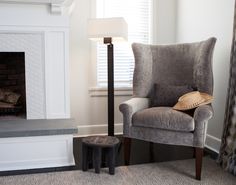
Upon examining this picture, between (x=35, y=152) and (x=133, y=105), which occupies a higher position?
(x=133, y=105)

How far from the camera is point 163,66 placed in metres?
2.94

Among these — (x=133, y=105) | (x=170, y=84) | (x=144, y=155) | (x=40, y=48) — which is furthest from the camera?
(x=170, y=84)

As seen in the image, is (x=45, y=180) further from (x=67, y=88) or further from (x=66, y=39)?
(x=66, y=39)

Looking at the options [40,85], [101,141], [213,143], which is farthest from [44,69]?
[213,143]

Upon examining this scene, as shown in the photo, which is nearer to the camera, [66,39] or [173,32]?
[66,39]

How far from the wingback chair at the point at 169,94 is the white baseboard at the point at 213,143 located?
24.2 inches

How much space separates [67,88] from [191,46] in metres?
1.35

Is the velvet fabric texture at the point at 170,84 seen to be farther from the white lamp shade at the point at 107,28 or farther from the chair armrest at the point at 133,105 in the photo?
the white lamp shade at the point at 107,28

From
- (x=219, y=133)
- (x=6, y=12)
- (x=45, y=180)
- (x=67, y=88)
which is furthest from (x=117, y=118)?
(x=6, y=12)

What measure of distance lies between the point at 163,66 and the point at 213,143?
3.22 feet

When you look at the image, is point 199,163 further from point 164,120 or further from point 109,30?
point 109,30

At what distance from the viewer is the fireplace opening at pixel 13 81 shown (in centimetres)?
297

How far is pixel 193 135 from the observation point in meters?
2.21

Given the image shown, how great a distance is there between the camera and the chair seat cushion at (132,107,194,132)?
2211 millimetres
